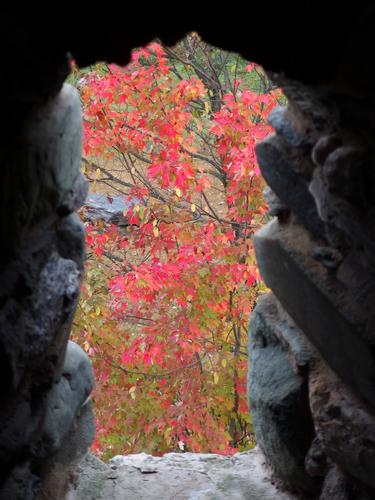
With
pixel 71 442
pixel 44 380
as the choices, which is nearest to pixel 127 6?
pixel 44 380

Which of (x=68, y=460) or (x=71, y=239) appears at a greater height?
(x=71, y=239)

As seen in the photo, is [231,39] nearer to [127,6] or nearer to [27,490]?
[127,6]

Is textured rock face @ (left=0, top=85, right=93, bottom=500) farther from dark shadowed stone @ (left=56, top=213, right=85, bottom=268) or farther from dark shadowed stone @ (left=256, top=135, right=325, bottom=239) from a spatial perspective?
dark shadowed stone @ (left=256, top=135, right=325, bottom=239)

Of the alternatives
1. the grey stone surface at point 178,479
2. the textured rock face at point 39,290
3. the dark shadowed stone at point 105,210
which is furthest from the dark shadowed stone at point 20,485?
the dark shadowed stone at point 105,210

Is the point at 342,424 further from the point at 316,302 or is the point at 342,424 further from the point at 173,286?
the point at 173,286

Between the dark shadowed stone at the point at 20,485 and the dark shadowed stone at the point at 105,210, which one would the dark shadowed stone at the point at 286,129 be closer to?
the dark shadowed stone at the point at 20,485

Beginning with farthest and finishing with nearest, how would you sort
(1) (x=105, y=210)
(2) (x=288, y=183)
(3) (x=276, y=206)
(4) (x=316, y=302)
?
(1) (x=105, y=210) → (3) (x=276, y=206) → (4) (x=316, y=302) → (2) (x=288, y=183)

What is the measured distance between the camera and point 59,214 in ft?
7.39

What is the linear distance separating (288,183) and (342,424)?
831mm

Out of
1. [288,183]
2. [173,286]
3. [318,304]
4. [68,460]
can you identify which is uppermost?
[173,286]

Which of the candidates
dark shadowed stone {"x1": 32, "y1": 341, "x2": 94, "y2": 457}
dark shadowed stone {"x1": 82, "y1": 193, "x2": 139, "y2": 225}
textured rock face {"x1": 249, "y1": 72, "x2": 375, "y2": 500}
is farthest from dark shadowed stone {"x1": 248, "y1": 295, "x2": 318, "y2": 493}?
dark shadowed stone {"x1": 82, "y1": 193, "x2": 139, "y2": 225}

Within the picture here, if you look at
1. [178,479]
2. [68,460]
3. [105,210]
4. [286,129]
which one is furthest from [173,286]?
[105,210]

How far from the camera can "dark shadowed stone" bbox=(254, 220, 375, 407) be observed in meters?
2.24

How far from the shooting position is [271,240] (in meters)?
2.57
